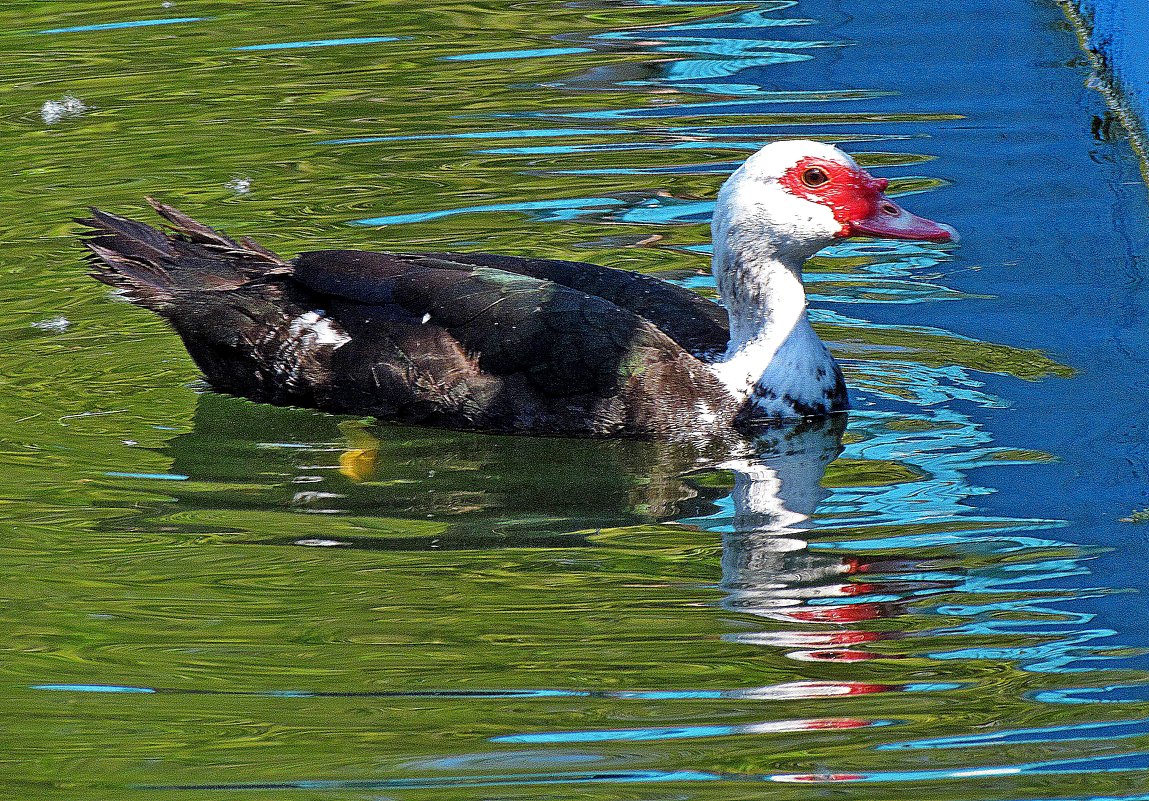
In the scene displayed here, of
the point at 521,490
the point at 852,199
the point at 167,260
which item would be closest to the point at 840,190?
the point at 852,199

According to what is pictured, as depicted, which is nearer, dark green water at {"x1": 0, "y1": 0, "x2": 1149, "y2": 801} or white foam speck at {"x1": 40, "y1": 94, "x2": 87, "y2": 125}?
dark green water at {"x1": 0, "y1": 0, "x2": 1149, "y2": 801}

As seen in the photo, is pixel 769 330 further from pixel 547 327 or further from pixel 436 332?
pixel 436 332

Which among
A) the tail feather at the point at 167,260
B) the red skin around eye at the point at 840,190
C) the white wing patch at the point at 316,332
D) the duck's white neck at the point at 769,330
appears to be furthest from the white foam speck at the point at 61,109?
the red skin around eye at the point at 840,190

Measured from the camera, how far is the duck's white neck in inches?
257

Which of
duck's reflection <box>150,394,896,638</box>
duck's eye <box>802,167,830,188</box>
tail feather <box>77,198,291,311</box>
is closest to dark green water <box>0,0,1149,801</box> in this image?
duck's reflection <box>150,394,896,638</box>

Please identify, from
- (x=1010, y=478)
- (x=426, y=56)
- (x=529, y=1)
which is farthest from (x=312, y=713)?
(x=529, y=1)

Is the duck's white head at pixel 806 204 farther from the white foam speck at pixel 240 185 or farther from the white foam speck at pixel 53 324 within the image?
the white foam speck at pixel 240 185

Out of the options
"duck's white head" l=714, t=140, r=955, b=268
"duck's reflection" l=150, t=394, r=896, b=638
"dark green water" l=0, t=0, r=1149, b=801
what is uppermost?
"duck's white head" l=714, t=140, r=955, b=268

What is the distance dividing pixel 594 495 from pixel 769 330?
105cm

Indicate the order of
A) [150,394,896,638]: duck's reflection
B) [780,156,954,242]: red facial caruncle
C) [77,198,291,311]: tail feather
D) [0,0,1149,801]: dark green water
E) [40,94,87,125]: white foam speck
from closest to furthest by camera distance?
1. [0,0,1149,801]: dark green water
2. [150,394,896,638]: duck's reflection
3. [780,156,954,242]: red facial caruncle
4. [77,198,291,311]: tail feather
5. [40,94,87,125]: white foam speck

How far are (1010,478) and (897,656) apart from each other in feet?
4.51

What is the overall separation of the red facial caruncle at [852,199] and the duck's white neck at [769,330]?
0.17 metres

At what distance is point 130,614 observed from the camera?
5012 mm

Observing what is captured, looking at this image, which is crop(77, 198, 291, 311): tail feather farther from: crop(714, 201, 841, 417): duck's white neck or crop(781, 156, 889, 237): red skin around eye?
crop(781, 156, 889, 237): red skin around eye
